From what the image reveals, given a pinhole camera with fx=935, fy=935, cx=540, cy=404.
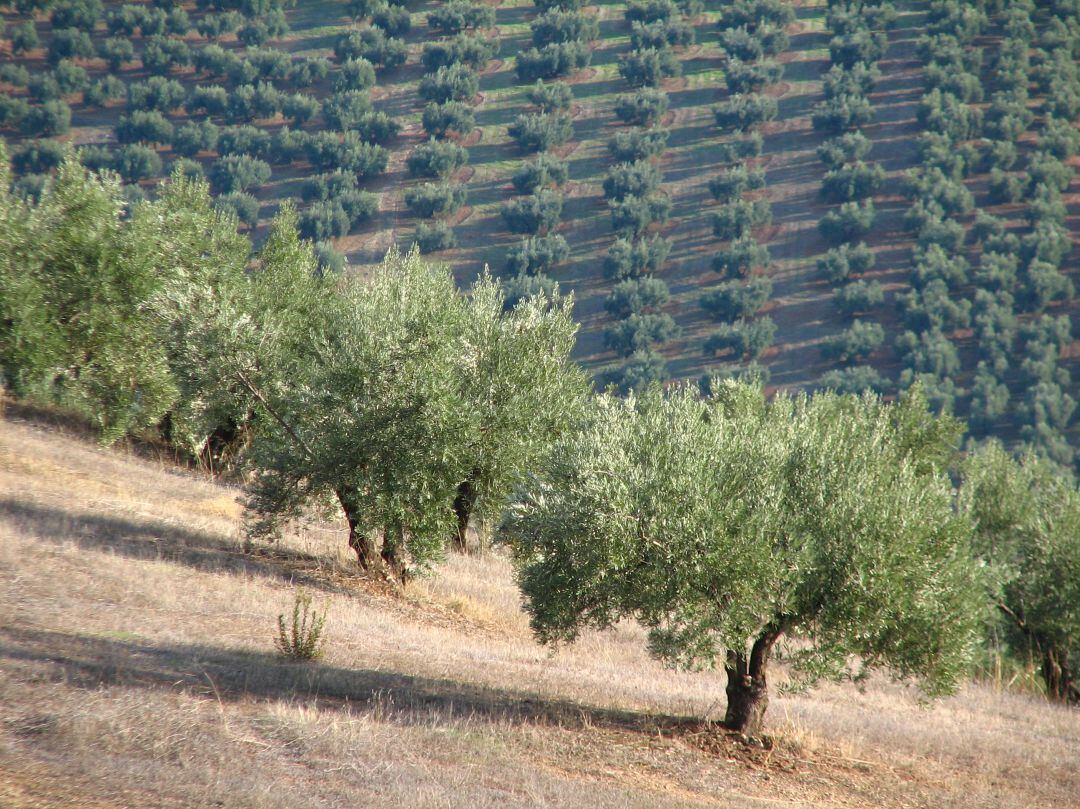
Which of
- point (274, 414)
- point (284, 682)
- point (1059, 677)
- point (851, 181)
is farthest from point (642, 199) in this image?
point (284, 682)

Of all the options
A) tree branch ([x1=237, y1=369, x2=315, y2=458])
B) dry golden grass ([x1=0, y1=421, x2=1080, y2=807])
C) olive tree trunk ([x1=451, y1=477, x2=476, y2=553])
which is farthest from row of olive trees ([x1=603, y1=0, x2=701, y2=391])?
dry golden grass ([x1=0, y1=421, x2=1080, y2=807])

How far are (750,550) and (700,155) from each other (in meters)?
97.3

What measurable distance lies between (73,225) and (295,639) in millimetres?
20530

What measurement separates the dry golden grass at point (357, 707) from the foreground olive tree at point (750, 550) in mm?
1565

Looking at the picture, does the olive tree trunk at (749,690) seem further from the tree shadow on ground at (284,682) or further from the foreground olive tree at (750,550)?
the tree shadow on ground at (284,682)

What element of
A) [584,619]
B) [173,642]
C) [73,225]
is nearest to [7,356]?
[73,225]

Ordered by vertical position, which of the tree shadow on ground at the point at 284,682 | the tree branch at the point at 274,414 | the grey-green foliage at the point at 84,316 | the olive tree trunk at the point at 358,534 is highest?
the grey-green foliage at the point at 84,316

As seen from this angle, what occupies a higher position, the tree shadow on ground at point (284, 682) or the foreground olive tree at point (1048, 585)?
the foreground olive tree at point (1048, 585)

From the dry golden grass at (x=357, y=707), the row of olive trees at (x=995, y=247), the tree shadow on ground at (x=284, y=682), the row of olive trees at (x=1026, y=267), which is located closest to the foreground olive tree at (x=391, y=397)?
the dry golden grass at (x=357, y=707)

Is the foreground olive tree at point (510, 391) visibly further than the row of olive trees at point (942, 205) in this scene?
No

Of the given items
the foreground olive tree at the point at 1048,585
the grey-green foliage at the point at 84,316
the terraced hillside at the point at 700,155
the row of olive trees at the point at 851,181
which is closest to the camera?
Answer: the foreground olive tree at the point at 1048,585

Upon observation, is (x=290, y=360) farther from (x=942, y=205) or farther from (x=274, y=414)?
(x=942, y=205)

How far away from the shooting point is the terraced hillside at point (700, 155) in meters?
83.6

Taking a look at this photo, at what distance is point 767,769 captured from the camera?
1286 centimetres
